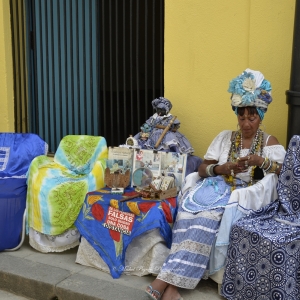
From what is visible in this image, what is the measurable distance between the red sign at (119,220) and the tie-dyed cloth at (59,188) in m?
0.50

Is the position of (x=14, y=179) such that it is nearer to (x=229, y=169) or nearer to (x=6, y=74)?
(x=6, y=74)

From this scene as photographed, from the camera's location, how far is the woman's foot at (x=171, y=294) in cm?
348

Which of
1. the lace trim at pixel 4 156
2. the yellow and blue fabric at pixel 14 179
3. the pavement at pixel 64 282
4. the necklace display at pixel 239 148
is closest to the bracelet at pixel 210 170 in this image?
the necklace display at pixel 239 148

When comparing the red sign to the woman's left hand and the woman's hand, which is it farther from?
the woman's left hand

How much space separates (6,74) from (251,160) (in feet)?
11.4

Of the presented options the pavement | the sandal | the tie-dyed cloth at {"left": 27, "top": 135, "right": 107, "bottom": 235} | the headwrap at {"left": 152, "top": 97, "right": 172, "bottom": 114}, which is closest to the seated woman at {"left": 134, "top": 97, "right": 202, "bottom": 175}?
the headwrap at {"left": 152, "top": 97, "right": 172, "bottom": 114}

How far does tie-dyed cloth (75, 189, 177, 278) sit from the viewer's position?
151 inches

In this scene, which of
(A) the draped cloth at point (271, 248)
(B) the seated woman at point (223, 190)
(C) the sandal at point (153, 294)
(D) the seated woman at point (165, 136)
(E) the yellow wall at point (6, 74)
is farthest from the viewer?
(E) the yellow wall at point (6, 74)

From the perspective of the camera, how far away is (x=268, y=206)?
3723 mm

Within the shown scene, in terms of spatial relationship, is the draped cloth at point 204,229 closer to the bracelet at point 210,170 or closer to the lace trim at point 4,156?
the bracelet at point 210,170

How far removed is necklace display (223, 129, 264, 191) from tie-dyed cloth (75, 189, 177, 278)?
496 mm

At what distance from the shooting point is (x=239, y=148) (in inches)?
162

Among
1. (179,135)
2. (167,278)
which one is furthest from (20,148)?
(167,278)

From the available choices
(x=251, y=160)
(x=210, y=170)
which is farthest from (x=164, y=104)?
(x=251, y=160)
